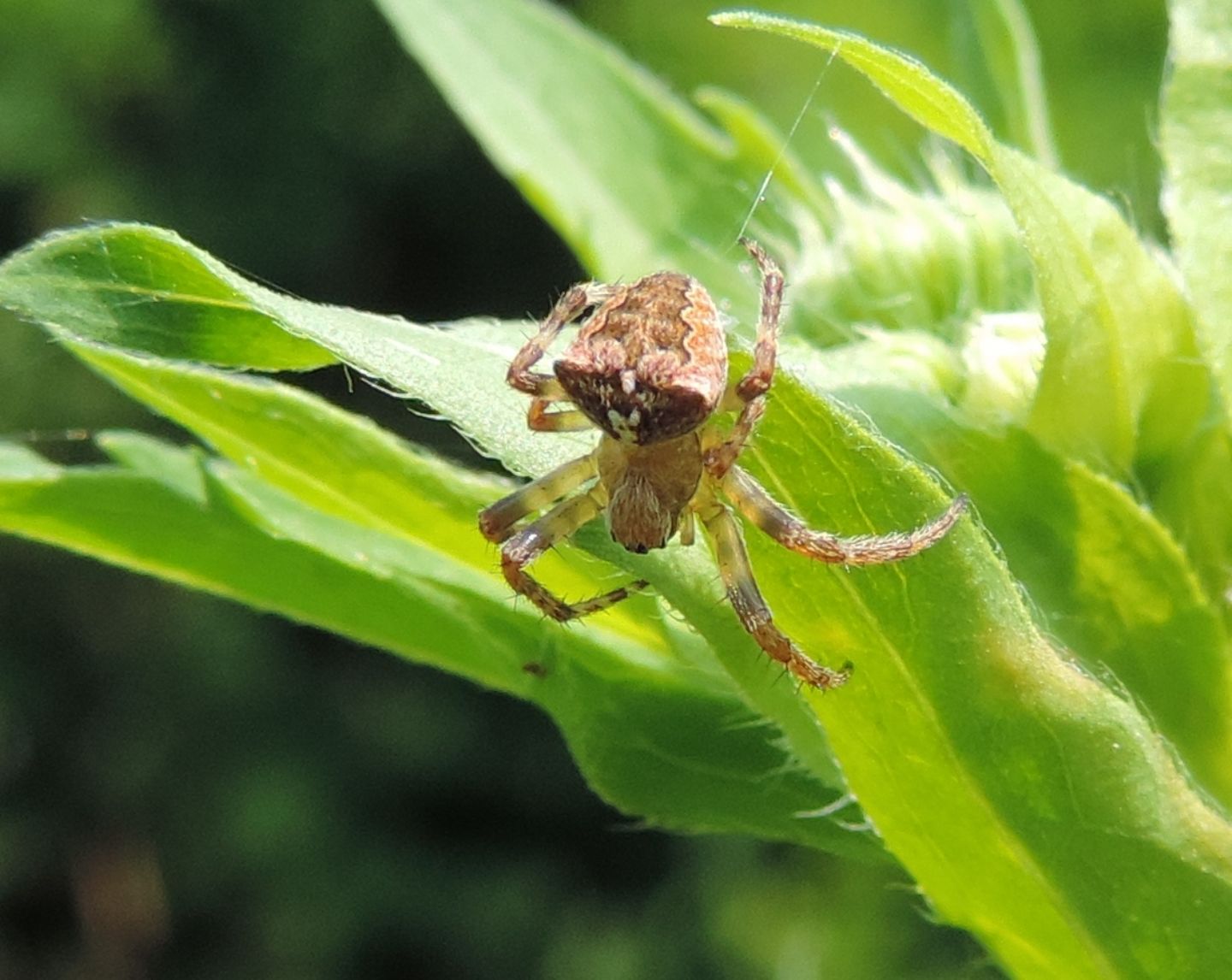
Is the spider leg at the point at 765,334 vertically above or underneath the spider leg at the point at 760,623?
above

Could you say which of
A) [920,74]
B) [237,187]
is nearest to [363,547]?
[920,74]

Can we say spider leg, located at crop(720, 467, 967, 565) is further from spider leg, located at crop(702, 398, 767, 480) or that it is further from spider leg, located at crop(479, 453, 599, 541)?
spider leg, located at crop(479, 453, 599, 541)

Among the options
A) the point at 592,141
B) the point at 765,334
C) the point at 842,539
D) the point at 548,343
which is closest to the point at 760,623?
the point at 842,539

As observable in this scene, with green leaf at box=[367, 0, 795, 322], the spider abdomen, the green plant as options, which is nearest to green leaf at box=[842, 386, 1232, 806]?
the green plant

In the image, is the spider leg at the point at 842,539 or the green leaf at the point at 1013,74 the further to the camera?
the green leaf at the point at 1013,74

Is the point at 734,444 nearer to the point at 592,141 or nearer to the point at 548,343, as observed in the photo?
the point at 548,343

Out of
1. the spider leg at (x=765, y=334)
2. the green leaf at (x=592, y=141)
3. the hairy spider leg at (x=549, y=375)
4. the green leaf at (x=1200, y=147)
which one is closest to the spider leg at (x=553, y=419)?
the hairy spider leg at (x=549, y=375)

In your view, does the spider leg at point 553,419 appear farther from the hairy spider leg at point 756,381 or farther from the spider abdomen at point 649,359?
the hairy spider leg at point 756,381
